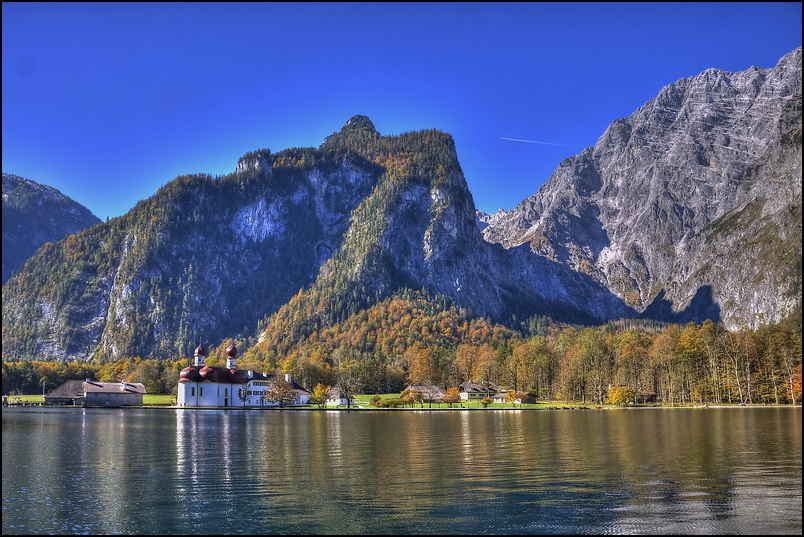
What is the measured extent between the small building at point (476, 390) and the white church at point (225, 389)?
40.3 metres

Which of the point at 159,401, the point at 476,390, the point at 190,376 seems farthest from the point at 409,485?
the point at 159,401

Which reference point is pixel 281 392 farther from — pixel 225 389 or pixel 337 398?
pixel 225 389

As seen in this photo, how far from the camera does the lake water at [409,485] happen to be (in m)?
29.3

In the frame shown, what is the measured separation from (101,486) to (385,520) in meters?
18.2

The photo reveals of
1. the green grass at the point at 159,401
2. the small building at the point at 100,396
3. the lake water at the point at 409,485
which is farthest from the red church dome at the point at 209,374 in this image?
the lake water at the point at 409,485

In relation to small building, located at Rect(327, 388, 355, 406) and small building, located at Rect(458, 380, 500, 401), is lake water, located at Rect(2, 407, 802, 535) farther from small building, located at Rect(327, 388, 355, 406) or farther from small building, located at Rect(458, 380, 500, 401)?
small building, located at Rect(458, 380, 500, 401)

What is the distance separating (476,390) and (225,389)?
6537 cm

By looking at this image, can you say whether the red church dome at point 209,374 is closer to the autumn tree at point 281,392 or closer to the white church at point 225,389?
the white church at point 225,389

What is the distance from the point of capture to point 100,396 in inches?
6885

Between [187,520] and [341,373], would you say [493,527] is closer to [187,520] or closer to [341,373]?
[187,520]

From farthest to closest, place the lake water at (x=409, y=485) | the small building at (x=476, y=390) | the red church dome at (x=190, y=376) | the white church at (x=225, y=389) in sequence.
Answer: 1. the small building at (x=476, y=390)
2. the red church dome at (x=190, y=376)
3. the white church at (x=225, y=389)
4. the lake water at (x=409, y=485)

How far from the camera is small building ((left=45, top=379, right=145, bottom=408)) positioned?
174 m

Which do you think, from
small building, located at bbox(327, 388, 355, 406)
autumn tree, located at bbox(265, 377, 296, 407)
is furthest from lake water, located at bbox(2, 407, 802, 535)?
small building, located at bbox(327, 388, 355, 406)

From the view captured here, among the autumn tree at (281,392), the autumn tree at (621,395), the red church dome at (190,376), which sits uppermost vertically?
the red church dome at (190,376)
